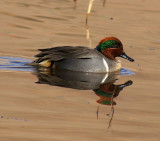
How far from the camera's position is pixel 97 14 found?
1683cm

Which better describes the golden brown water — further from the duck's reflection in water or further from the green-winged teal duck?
the green-winged teal duck

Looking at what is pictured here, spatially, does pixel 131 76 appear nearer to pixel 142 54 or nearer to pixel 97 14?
pixel 142 54

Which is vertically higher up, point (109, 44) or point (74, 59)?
point (109, 44)

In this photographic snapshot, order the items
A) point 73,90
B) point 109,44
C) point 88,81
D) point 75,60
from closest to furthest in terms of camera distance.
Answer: point 73,90, point 88,81, point 75,60, point 109,44

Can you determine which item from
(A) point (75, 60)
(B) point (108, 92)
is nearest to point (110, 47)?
(A) point (75, 60)

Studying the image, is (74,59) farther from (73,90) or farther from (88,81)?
(73,90)

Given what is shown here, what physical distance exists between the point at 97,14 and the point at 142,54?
189 inches

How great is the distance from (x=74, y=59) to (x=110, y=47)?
0.95m

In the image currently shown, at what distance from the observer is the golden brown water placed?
6.69 m

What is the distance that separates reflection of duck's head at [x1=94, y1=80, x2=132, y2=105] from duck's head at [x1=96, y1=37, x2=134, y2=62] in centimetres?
126

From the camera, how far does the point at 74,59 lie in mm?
10414

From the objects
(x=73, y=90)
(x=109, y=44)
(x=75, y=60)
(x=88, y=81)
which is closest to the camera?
(x=73, y=90)

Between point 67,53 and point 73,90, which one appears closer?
point 73,90

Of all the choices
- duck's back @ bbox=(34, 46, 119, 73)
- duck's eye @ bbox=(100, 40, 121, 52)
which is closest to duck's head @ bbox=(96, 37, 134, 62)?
duck's eye @ bbox=(100, 40, 121, 52)
